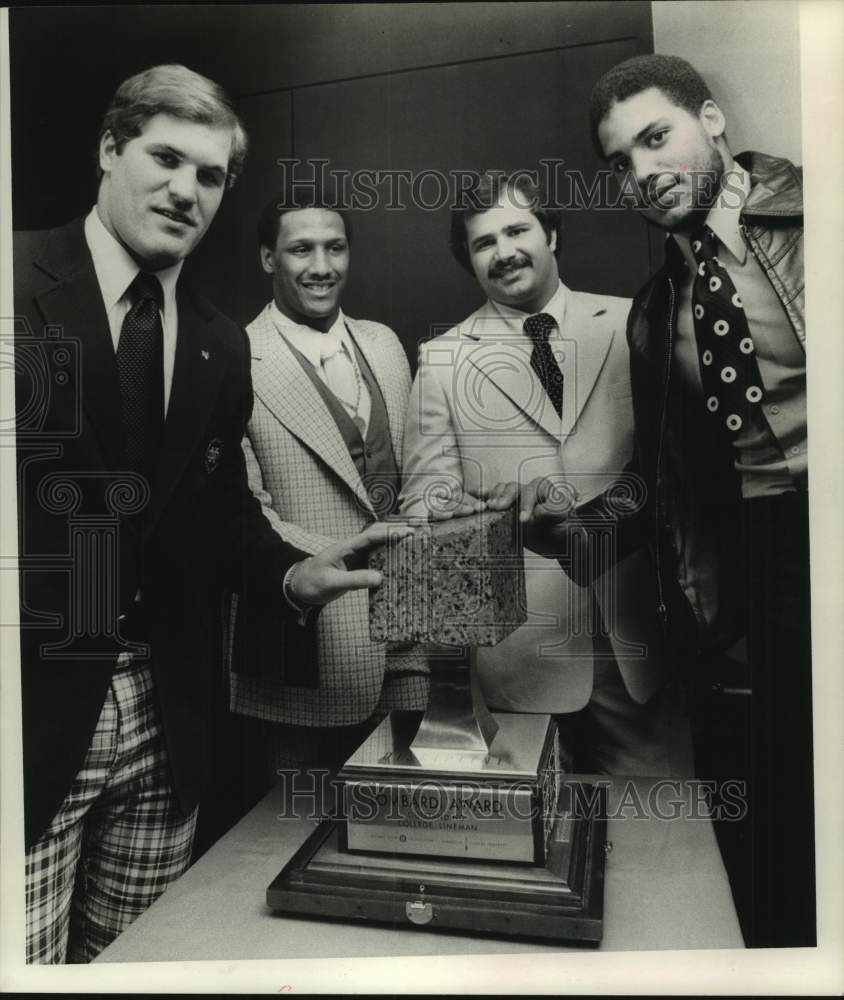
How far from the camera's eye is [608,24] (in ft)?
5.72

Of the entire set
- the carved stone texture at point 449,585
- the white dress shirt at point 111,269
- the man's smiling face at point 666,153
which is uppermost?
the man's smiling face at point 666,153

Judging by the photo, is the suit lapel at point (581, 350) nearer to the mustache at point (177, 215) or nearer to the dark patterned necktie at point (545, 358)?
the dark patterned necktie at point (545, 358)

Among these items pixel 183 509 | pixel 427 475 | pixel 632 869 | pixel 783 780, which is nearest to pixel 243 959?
pixel 632 869

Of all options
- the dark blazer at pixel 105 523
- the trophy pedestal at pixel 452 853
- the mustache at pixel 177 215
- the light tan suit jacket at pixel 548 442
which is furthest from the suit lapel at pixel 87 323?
the trophy pedestal at pixel 452 853

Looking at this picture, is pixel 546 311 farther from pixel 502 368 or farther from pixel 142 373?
pixel 142 373

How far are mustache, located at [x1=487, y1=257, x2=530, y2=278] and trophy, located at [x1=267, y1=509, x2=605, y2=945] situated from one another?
20.7 inches

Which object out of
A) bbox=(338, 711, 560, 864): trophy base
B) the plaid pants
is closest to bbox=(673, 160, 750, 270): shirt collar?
bbox=(338, 711, 560, 864): trophy base

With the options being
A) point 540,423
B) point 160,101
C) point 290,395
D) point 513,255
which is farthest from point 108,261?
point 540,423

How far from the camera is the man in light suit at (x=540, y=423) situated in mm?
1751

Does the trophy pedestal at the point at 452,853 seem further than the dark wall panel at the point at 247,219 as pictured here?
No

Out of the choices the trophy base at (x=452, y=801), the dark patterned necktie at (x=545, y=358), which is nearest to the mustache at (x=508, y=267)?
the dark patterned necktie at (x=545, y=358)

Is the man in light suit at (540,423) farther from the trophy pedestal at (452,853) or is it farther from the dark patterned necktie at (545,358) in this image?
the trophy pedestal at (452,853)

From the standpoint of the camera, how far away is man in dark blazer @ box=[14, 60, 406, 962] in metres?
1.72

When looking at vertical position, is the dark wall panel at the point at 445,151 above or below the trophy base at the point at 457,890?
above
